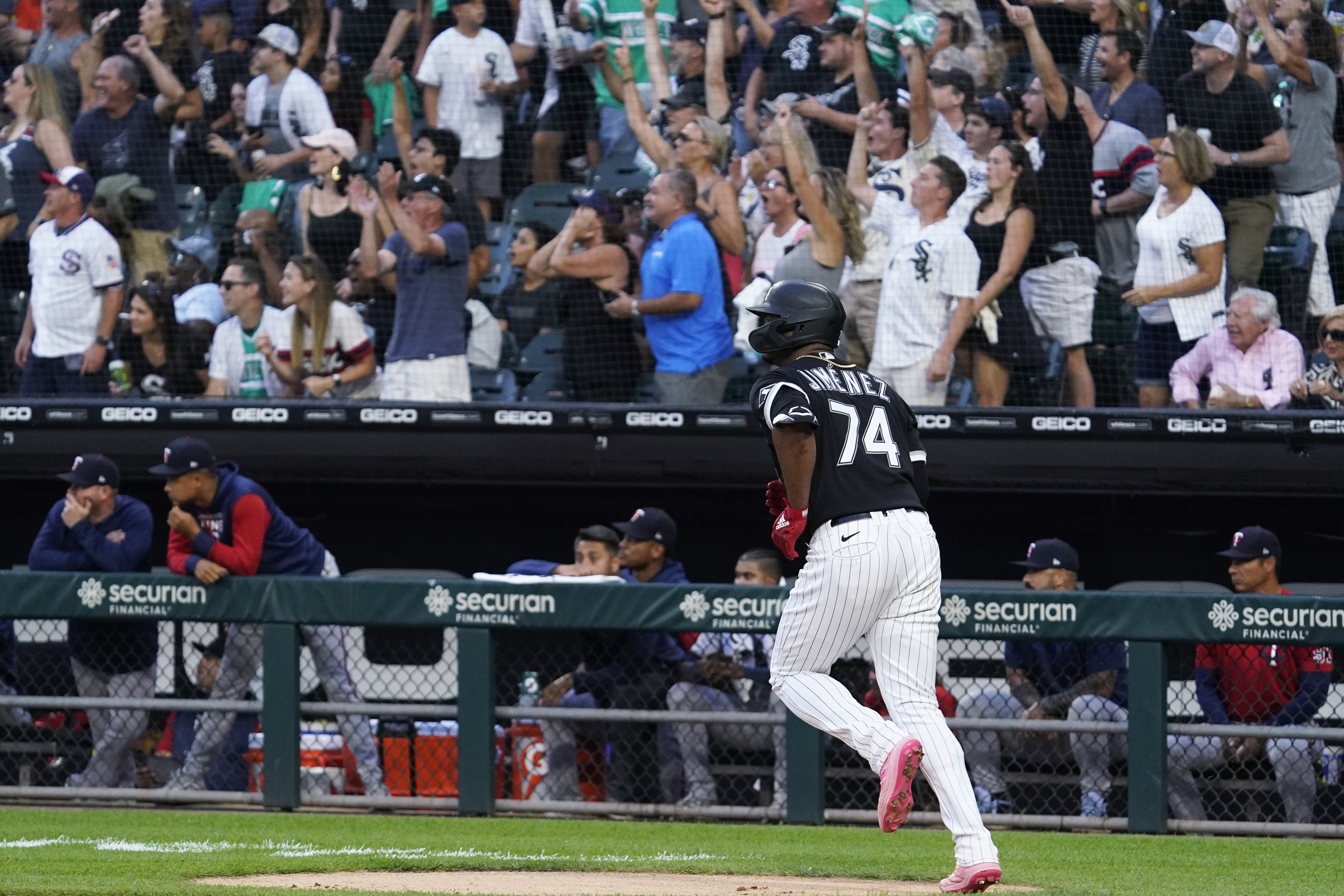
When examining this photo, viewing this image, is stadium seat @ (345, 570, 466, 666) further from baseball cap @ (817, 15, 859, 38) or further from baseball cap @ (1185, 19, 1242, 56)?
baseball cap @ (1185, 19, 1242, 56)

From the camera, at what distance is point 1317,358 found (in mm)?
7535

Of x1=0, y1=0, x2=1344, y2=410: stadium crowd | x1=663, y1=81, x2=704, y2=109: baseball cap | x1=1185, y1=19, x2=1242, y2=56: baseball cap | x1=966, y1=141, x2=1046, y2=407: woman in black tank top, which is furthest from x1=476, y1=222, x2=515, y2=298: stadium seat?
x1=1185, y1=19, x2=1242, y2=56: baseball cap

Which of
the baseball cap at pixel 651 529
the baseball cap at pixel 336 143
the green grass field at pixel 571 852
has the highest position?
the baseball cap at pixel 336 143

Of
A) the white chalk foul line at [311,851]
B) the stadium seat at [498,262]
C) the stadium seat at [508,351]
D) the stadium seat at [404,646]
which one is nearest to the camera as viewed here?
the white chalk foul line at [311,851]

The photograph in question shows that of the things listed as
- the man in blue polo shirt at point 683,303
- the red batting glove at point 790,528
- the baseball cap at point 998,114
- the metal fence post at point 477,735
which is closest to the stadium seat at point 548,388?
the man in blue polo shirt at point 683,303

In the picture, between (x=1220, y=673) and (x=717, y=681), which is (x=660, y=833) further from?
(x=1220, y=673)

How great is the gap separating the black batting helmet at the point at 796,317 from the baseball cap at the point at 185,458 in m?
3.27

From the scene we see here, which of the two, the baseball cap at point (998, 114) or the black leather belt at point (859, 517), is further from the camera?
the baseball cap at point (998, 114)

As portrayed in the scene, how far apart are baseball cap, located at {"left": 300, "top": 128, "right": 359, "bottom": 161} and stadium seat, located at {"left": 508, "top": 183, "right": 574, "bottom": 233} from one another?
909 mm

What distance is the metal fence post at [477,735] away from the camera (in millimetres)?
6434

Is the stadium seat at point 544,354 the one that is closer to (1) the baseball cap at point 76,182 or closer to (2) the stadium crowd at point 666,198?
(2) the stadium crowd at point 666,198

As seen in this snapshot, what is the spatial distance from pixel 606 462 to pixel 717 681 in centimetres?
196

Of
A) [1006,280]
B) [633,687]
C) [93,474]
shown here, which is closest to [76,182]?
[93,474]

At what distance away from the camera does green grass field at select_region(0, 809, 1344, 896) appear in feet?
15.6
